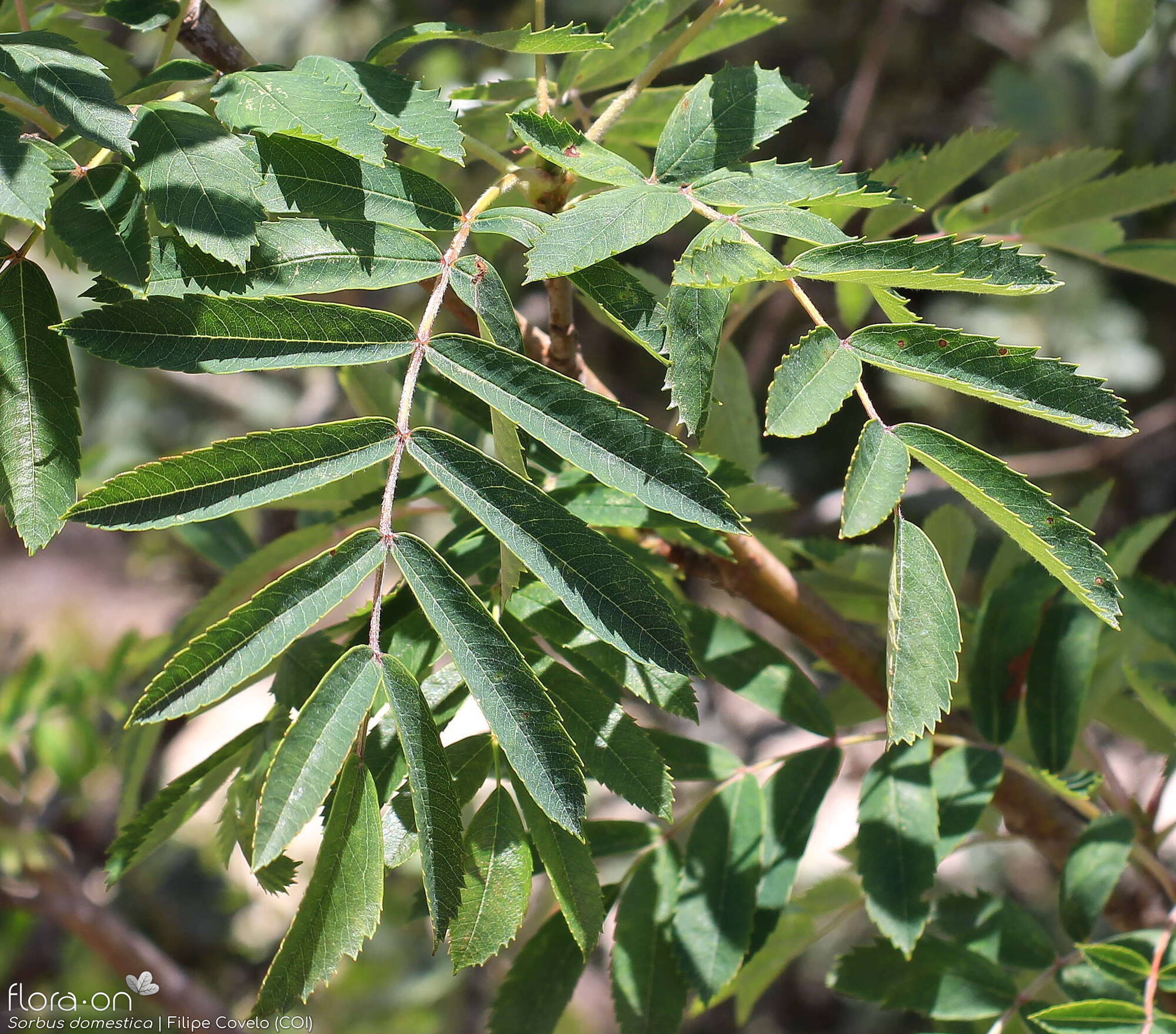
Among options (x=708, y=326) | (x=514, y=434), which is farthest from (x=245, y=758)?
(x=708, y=326)

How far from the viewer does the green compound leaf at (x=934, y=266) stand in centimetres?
48

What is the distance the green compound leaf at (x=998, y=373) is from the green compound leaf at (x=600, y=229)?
127 millimetres

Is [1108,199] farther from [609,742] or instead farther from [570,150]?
[609,742]

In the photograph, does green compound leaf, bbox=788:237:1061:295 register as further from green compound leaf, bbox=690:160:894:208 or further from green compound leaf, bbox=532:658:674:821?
green compound leaf, bbox=532:658:674:821

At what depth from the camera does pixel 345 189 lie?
0.52m

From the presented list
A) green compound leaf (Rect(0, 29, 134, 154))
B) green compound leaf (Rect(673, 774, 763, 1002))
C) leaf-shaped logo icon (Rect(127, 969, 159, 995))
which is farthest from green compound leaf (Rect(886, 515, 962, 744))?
leaf-shaped logo icon (Rect(127, 969, 159, 995))

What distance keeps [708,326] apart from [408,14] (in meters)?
1.95

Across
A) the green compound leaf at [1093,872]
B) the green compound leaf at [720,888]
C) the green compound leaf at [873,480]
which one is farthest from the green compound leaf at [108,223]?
the green compound leaf at [1093,872]

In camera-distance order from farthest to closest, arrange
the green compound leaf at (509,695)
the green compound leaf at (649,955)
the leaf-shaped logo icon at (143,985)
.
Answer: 1. the leaf-shaped logo icon at (143,985)
2. the green compound leaf at (649,955)
3. the green compound leaf at (509,695)

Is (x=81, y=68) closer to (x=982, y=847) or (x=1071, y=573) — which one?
(x=1071, y=573)

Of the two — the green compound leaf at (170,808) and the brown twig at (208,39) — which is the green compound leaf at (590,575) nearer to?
the green compound leaf at (170,808)

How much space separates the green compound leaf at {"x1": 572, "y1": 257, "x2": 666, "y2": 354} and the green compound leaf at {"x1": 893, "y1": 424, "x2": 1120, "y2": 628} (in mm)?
169

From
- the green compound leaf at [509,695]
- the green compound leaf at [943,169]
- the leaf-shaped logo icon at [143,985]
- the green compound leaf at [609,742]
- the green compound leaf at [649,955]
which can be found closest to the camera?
the green compound leaf at [509,695]

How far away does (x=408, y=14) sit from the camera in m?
2.13
